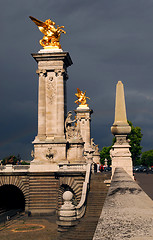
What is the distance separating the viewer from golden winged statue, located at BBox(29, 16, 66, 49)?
37812 millimetres

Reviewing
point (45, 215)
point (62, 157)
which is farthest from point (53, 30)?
point (45, 215)

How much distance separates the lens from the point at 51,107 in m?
36.6

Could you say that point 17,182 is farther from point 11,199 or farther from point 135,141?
point 135,141

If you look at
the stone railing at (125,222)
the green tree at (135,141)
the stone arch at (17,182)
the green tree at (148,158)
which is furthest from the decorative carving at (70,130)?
the green tree at (148,158)

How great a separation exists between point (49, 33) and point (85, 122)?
2877 centimetres

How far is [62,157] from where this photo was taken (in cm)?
3538

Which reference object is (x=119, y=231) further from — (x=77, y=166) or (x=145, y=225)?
(x=77, y=166)

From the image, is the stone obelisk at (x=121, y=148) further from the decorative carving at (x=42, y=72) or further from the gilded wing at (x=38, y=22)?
the gilded wing at (x=38, y=22)

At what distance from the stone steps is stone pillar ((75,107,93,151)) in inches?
1233

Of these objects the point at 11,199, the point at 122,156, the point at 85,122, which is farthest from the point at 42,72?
the point at 85,122

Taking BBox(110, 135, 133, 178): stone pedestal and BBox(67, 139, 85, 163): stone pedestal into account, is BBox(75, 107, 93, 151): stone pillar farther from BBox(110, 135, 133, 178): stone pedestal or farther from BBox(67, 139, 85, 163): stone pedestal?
BBox(110, 135, 133, 178): stone pedestal

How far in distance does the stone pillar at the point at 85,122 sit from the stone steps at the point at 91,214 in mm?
31320

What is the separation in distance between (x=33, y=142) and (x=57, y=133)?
10.00ft

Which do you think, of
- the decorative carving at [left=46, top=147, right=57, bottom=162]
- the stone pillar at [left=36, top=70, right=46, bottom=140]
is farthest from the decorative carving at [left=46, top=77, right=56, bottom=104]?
the decorative carving at [left=46, top=147, right=57, bottom=162]
